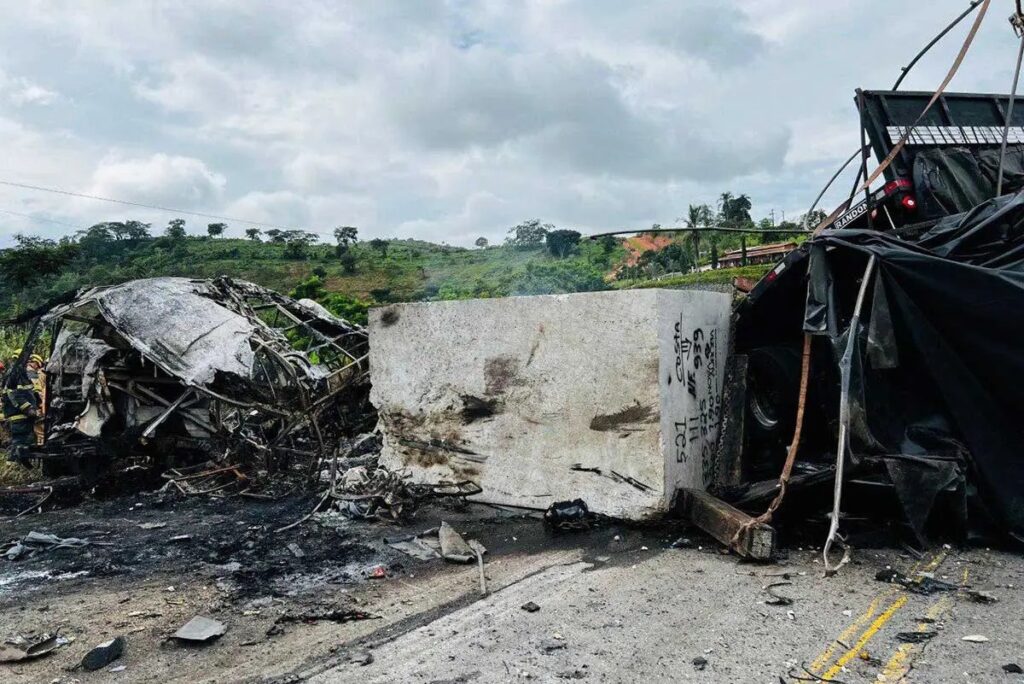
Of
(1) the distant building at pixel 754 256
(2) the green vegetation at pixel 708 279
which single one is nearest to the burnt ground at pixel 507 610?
(2) the green vegetation at pixel 708 279

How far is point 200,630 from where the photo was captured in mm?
3811

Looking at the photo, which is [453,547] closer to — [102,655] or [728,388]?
[102,655]

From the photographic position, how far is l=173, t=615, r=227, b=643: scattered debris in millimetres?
3725

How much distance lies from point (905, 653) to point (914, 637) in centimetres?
21

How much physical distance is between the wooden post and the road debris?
3.79 m

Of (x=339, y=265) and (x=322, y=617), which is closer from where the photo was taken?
(x=322, y=617)

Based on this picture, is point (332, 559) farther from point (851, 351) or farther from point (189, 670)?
point (851, 351)

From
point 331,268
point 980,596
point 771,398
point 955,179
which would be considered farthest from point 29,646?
point 331,268

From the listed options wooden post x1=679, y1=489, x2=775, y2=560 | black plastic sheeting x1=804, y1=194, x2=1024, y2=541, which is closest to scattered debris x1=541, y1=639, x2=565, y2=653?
wooden post x1=679, y1=489, x2=775, y2=560

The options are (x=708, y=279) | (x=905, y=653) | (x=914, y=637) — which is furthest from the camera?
(x=708, y=279)

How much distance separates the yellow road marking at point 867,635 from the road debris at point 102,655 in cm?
355

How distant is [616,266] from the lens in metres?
43.1

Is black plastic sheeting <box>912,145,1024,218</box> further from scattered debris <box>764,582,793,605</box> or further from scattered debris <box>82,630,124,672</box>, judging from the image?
scattered debris <box>82,630,124,672</box>

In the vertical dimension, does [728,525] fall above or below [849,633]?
above
